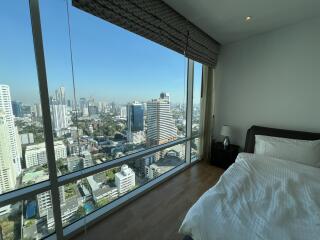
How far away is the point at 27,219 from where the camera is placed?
1.29 meters

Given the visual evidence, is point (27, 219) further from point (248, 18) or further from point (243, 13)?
point (248, 18)

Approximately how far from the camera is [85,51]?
1.50 meters

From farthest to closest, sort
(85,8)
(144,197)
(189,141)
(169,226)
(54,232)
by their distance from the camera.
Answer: (189,141), (144,197), (169,226), (54,232), (85,8)

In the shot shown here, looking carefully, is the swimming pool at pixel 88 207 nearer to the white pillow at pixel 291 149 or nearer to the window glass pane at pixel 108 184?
the window glass pane at pixel 108 184

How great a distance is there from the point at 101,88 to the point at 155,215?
1.62 metres

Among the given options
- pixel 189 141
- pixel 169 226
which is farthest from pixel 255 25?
pixel 169 226

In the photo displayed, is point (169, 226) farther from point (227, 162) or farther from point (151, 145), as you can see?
point (227, 162)

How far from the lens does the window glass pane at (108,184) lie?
5.04 ft

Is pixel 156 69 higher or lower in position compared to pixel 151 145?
higher

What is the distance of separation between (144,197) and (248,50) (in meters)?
3.12

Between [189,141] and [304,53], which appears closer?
[304,53]

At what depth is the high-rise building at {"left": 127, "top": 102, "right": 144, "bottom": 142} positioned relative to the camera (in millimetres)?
2014

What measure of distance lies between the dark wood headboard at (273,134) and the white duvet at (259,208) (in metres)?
0.74

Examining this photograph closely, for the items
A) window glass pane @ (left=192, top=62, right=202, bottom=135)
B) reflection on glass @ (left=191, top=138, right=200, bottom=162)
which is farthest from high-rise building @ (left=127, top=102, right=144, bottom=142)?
reflection on glass @ (left=191, top=138, right=200, bottom=162)
